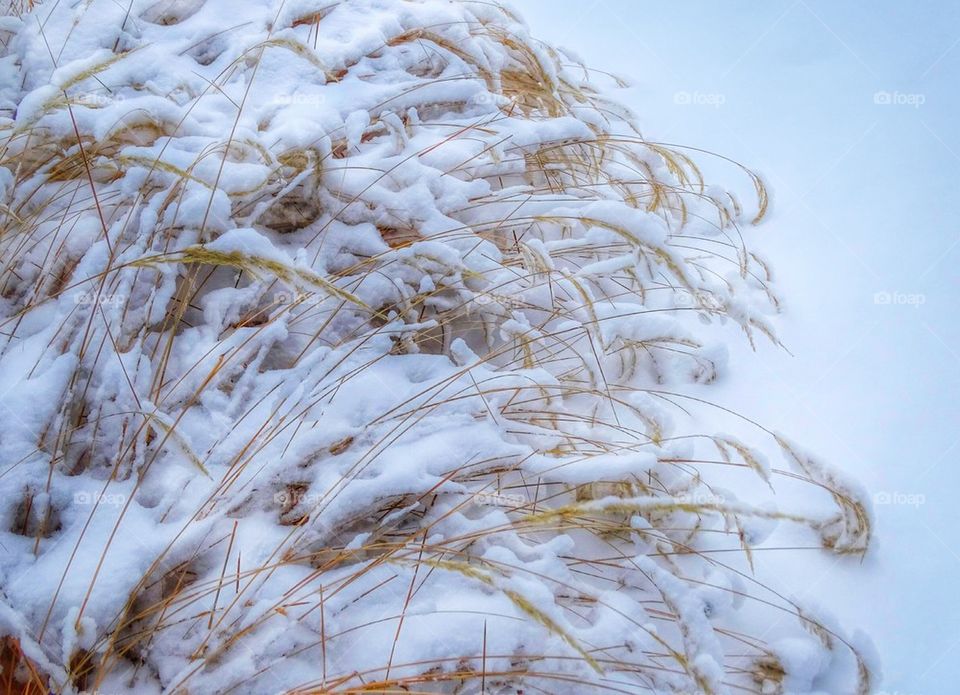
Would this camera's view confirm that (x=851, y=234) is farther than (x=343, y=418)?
Yes

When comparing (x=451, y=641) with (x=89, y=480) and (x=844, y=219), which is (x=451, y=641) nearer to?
(x=89, y=480)

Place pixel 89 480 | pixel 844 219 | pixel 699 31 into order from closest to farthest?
pixel 89 480 → pixel 844 219 → pixel 699 31

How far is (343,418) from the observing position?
4.09ft

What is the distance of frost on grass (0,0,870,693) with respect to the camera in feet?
3.29

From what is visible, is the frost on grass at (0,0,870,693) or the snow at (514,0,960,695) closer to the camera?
the frost on grass at (0,0,870,693)

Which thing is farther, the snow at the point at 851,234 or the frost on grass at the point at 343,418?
the snow at the point at 851,234

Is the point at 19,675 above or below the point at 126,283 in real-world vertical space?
below

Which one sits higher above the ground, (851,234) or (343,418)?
(851,234)

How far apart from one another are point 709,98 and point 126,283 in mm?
2601

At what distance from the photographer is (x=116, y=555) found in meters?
1.04

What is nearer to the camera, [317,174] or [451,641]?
[451,641]

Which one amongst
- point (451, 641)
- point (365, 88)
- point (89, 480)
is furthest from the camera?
point (365, 88)

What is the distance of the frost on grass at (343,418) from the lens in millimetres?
1002

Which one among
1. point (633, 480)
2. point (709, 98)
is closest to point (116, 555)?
point (633, 480)
